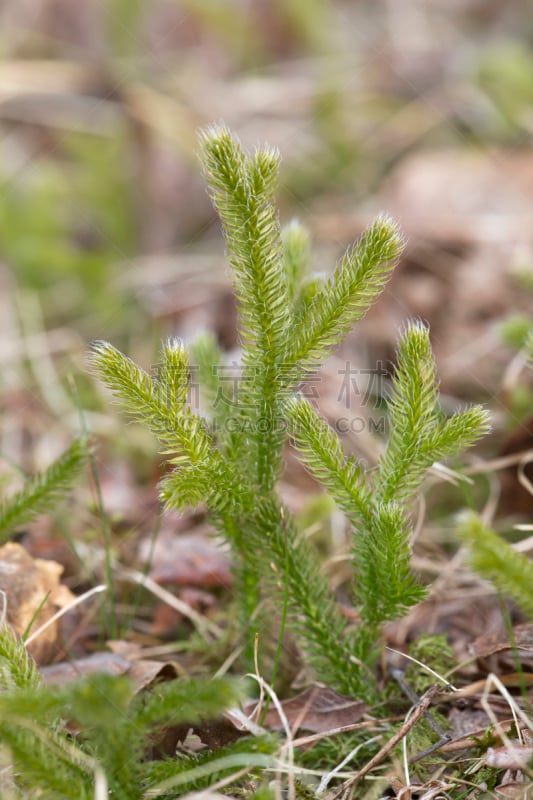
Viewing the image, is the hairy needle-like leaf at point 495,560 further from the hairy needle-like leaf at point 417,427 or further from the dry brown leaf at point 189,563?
the dry brown leaf at point 189,563

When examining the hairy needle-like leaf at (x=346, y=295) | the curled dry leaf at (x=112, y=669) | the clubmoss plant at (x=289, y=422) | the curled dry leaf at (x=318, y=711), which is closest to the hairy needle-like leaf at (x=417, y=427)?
the clubmoss plant at (x=289, y=422)

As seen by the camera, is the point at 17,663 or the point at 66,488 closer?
the point at 17,663

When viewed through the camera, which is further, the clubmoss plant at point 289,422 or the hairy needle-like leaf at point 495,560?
the clubmoss plant at point 289,422

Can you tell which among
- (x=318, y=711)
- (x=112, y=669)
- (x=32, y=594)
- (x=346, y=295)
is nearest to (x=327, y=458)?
(x=346, y=295)

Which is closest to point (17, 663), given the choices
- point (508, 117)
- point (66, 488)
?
point (66, 488)

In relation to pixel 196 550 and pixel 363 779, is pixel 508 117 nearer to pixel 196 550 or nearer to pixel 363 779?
pixel 196 550

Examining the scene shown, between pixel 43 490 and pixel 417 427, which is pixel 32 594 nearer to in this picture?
pixel 43 490
